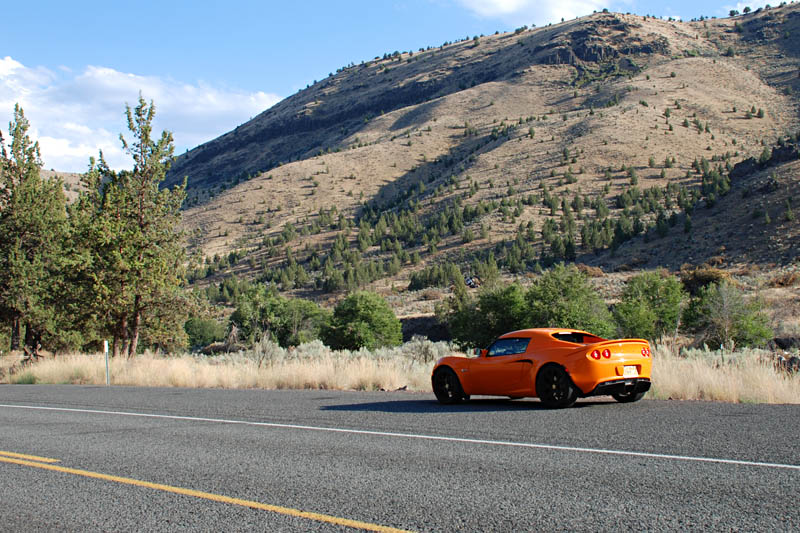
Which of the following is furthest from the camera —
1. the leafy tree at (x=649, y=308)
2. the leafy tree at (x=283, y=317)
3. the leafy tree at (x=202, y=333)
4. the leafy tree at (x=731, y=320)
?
the leafy tree at (x=202, y=333)

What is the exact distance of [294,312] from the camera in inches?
2554

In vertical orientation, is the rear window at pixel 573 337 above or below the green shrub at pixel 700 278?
below

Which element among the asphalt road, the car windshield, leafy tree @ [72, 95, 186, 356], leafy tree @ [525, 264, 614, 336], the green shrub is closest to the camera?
the asphalt road

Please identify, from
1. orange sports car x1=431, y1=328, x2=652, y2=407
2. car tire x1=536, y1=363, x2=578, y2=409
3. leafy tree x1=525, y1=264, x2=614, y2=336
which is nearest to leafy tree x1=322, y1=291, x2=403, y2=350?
leafy tree x1=525, y1=264, x2=614, y2=336

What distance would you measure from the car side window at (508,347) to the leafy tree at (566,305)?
27.3 m

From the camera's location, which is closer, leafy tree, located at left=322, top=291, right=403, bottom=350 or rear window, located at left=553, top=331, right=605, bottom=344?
rear window, located at left=553, top=331, right=605, bottom=344

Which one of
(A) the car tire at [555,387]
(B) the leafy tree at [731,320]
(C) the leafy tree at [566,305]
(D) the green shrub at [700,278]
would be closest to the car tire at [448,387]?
(A) the car tire at [555,387]

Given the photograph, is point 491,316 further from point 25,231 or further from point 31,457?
point 31,457

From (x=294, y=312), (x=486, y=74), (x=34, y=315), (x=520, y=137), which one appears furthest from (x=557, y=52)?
(x=34, y=315)

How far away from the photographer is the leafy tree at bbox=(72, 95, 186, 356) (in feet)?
74.2

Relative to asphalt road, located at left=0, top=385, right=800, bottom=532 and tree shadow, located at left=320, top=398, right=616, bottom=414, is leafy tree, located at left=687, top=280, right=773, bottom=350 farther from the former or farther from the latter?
asphalt road, located at left=0, top=385, right=800, bottom=532

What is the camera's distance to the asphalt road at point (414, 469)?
4707 millimetres

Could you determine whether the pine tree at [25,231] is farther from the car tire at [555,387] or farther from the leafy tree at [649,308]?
the leafy tree at [649,308]

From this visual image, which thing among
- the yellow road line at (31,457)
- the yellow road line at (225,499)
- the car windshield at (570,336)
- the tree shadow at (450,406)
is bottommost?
the tree shadow at (450,406)
